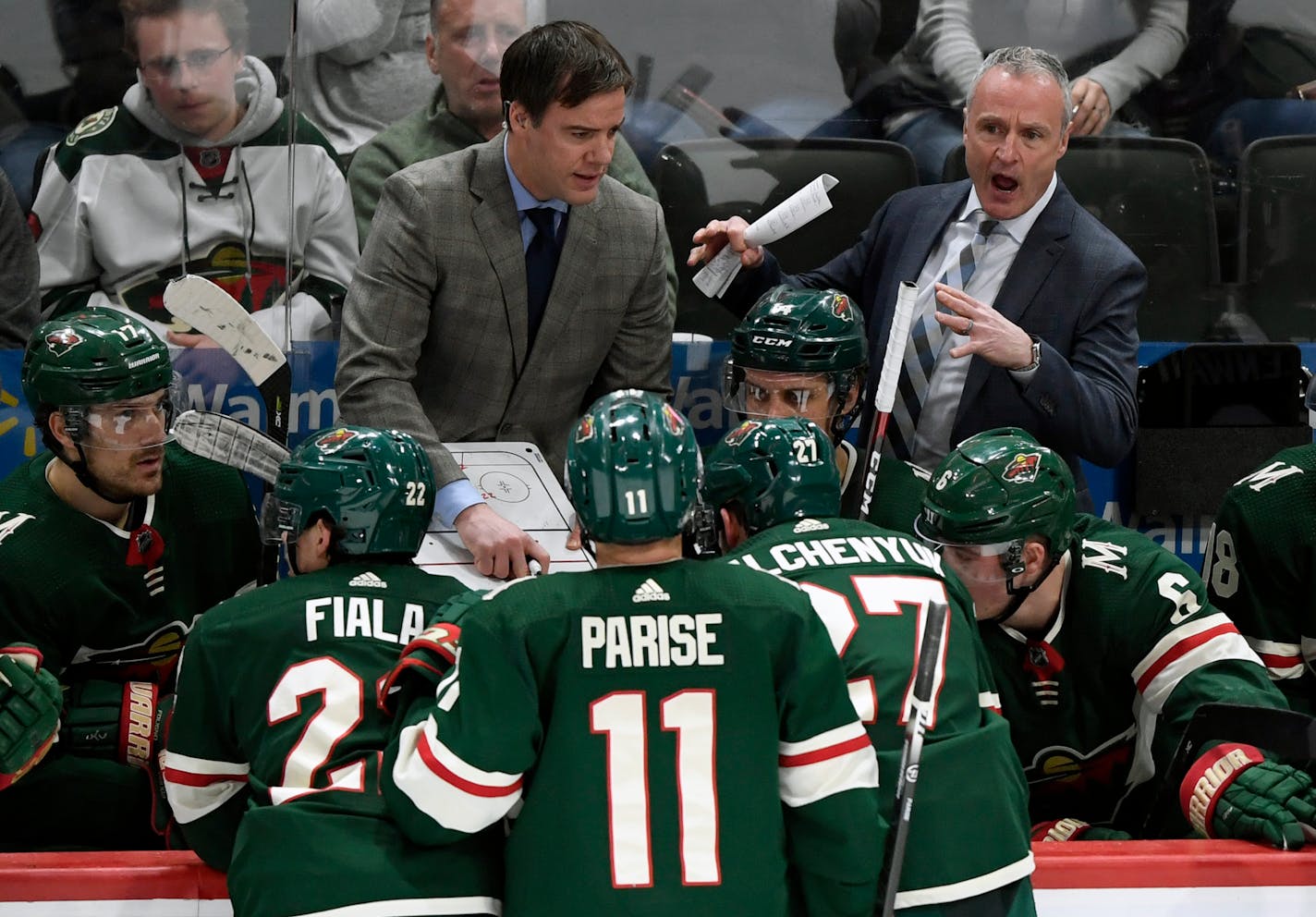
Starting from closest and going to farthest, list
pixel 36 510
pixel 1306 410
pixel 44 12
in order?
pixel 36 510 → pixel 44 12 → pixel 1306 410

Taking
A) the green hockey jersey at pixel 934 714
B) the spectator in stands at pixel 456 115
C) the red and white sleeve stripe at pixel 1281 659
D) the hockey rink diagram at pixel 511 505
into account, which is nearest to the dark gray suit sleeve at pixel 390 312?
the hockey rink diagram at pixel 511 505

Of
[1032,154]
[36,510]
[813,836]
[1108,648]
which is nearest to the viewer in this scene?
[813,836]

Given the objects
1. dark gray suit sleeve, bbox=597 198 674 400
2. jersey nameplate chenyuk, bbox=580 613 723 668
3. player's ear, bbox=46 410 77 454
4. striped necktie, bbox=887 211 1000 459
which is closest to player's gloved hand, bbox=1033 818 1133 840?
striped necktie, bbox=887 211 1000 459

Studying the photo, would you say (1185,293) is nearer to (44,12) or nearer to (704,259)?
(704,259)

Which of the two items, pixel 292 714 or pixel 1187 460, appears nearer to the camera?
pixel 292 714

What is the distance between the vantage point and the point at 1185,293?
4.74 metres

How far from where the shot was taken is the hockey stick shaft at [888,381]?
3285 mm

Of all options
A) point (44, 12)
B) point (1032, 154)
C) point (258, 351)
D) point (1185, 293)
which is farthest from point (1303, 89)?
point (44, 12)

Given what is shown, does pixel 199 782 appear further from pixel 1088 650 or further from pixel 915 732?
pixel 1088 650

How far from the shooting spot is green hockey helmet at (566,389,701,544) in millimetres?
2164

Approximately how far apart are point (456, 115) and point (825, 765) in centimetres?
256

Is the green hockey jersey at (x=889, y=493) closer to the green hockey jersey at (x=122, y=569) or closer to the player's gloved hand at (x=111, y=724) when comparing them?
the green hockey jersey at (x=122, y=569)

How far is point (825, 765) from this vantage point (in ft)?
7.13

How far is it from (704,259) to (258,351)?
1029 millimetres
